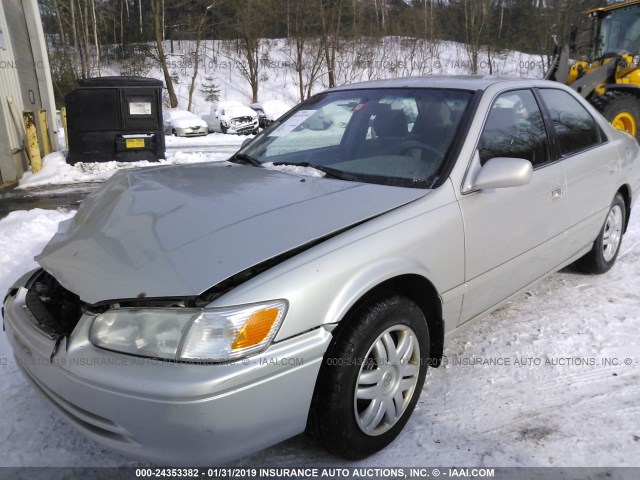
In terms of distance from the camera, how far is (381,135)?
2.92m

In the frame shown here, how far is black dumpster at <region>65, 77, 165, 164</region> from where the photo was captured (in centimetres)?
952

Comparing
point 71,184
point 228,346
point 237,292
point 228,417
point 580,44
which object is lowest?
point 71,184

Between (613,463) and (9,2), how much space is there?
11785mm

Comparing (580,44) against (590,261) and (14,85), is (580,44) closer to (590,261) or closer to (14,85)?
(590,261)

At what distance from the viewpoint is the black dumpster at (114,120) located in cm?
952

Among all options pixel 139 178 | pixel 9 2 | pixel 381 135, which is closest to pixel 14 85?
pixel 9 2

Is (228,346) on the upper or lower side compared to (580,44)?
lower

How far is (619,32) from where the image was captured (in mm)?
9664

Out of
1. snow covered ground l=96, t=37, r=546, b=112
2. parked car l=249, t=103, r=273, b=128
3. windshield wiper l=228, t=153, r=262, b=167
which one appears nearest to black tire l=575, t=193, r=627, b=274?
windshield wiper l=228, t=153, r=262, b=167

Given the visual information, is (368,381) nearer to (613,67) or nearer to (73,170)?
(73,170)

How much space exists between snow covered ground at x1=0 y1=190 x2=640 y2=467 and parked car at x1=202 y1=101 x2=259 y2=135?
55.1 ft

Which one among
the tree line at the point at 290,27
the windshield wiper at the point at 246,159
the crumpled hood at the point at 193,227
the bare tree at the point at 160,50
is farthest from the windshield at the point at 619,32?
the bare tree at the point at 160,50

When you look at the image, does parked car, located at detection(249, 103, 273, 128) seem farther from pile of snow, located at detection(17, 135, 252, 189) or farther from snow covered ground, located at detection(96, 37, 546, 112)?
snow covered ground, located at detection(96, 37, 546, 112)

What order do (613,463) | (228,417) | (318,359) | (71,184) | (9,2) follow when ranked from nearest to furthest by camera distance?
1. (228,417)
2. (318,359)
3. (613,463)
4. (71,184)
5. (9,2)
